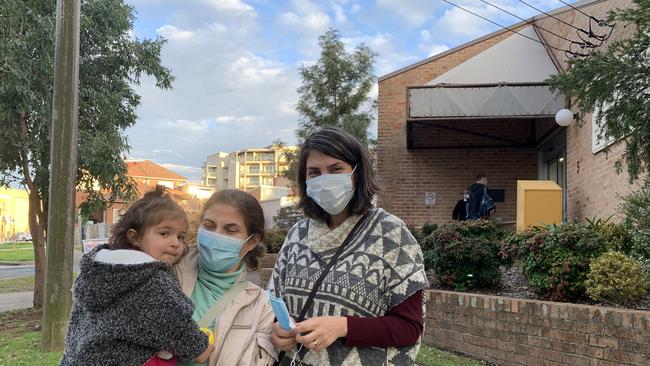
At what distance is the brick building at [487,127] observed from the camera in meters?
10.3

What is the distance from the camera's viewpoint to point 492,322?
5.61m

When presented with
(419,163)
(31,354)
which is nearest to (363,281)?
(31,354)

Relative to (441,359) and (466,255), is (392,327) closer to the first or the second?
(441,359)

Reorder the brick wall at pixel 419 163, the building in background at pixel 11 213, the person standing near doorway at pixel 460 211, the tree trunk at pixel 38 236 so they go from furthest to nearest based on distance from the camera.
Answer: the building in background at pixel 11 213
the brick wall at pixel 419 163
the person standing near doorway at pixel 460 211
the tree trunk at pixel 38 236

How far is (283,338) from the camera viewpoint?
1.77m

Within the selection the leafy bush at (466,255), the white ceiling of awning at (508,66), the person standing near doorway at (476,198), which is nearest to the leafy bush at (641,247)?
the leafy bush at (466,255)

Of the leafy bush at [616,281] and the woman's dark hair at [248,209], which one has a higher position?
the woman's dark hair at [248,209]

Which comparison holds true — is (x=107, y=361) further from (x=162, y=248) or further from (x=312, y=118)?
(x=312, y=118)

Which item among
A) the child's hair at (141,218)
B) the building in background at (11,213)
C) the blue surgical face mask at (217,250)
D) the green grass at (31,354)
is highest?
the child's hair at (141,218)

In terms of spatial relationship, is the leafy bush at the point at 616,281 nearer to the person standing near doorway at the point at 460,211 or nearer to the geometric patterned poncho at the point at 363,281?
the geometric patterned poncho at the point at 363,281

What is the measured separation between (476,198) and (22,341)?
836 centimetres

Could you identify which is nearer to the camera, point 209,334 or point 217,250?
point 209,334

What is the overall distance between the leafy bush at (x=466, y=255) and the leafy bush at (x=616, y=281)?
56.9 inches

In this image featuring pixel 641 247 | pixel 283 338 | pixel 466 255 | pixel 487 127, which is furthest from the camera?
pixel 487 127
